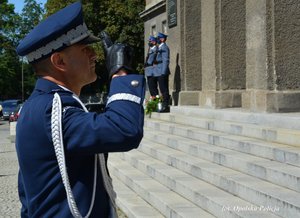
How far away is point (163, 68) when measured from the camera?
12.0 m

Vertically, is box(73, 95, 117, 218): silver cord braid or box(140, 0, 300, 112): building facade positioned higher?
box(140, 0, 300, 112): building facade

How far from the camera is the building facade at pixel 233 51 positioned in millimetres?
7344

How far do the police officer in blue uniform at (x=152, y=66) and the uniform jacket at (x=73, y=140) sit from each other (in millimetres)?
10461

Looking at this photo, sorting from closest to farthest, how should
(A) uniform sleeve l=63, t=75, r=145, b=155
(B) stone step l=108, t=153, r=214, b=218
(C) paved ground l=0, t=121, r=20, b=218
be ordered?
(A) uniform sleeve l=63, t=75, r=145, b=155 → (B) stone step l=108, t=153, r=214, b=218 → (C) paved ground l=0, t=121, r=20, b=218

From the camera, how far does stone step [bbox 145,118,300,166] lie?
5331mm

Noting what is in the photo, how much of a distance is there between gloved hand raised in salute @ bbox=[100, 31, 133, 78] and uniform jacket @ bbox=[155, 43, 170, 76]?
32.8ft

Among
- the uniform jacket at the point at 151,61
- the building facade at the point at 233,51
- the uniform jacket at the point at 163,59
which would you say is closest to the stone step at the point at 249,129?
the building facade at the point at 233,51

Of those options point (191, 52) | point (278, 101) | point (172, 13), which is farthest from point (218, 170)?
point (172, 13)

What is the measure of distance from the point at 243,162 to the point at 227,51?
4236 millimetres

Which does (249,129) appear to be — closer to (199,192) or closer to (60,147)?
(199,192)

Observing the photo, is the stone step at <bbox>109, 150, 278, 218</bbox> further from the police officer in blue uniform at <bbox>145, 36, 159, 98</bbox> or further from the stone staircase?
the police officer in blue uniform at <bbox>145, 36, 159, 98</bbox>

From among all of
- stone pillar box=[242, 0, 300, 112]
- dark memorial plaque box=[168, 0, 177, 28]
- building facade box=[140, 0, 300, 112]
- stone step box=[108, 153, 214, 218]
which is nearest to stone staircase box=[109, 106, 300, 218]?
stone step box=[108, 153, 214, 218]

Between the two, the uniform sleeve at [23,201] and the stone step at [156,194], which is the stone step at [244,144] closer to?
the stone step at [156,194]

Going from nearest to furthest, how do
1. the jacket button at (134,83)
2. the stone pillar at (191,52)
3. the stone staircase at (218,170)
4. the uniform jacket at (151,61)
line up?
1. the jacket button at (134,83)
2. the stone staircase at (218,170)
3. the stone pillar at (191,52)
4. the uniform jacket at (151,61)
